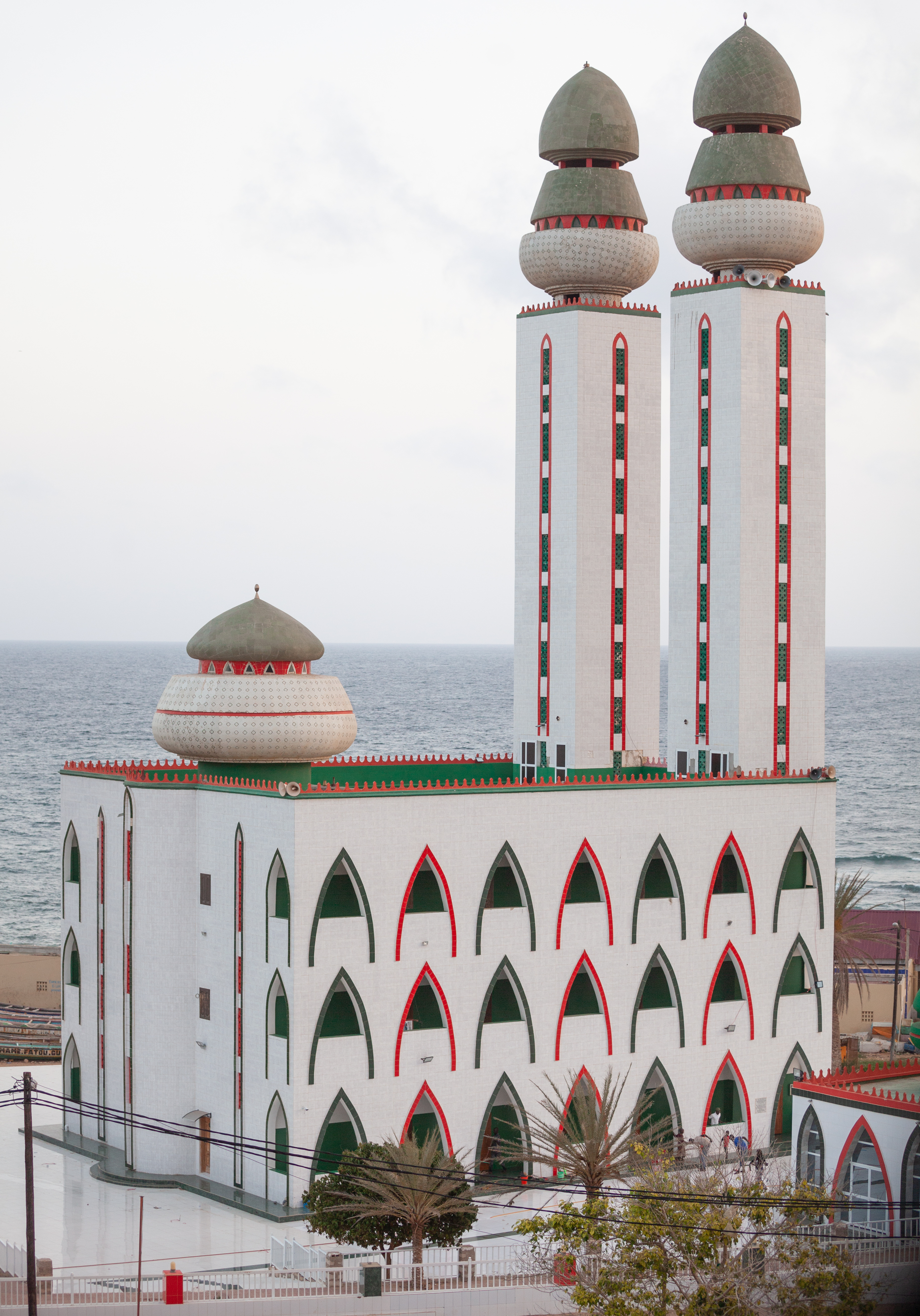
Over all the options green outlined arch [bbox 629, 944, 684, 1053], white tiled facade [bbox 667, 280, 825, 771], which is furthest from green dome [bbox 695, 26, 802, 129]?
green outlined arch [bbox 629, 944, 684, 1053]

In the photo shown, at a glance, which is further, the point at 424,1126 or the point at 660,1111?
the point at 660,1111

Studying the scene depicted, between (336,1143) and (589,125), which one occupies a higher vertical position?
(589,125)

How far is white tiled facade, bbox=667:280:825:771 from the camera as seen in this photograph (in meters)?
60.9

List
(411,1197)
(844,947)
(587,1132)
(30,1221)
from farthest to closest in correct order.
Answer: (844,947)
(587,1132)
(411,1197)
(30,1221)

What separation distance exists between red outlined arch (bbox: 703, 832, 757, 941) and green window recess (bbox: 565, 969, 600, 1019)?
3807 millimetres

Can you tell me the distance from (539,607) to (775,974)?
13505 mm

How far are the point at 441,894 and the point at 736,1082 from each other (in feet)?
36.9

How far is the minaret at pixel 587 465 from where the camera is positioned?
62.4 m

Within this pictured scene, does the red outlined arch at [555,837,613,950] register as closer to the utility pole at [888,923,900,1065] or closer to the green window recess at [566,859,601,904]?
the green window recess at [566,859,601,904]

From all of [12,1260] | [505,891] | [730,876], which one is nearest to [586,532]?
[730,876]

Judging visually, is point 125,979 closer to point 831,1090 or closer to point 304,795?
point 304,795

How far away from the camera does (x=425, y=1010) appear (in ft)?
173

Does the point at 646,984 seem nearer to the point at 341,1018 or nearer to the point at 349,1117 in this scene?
the point at 341,1018

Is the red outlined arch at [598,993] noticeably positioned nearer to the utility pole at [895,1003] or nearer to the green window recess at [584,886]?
the green window recess at [584,886]
